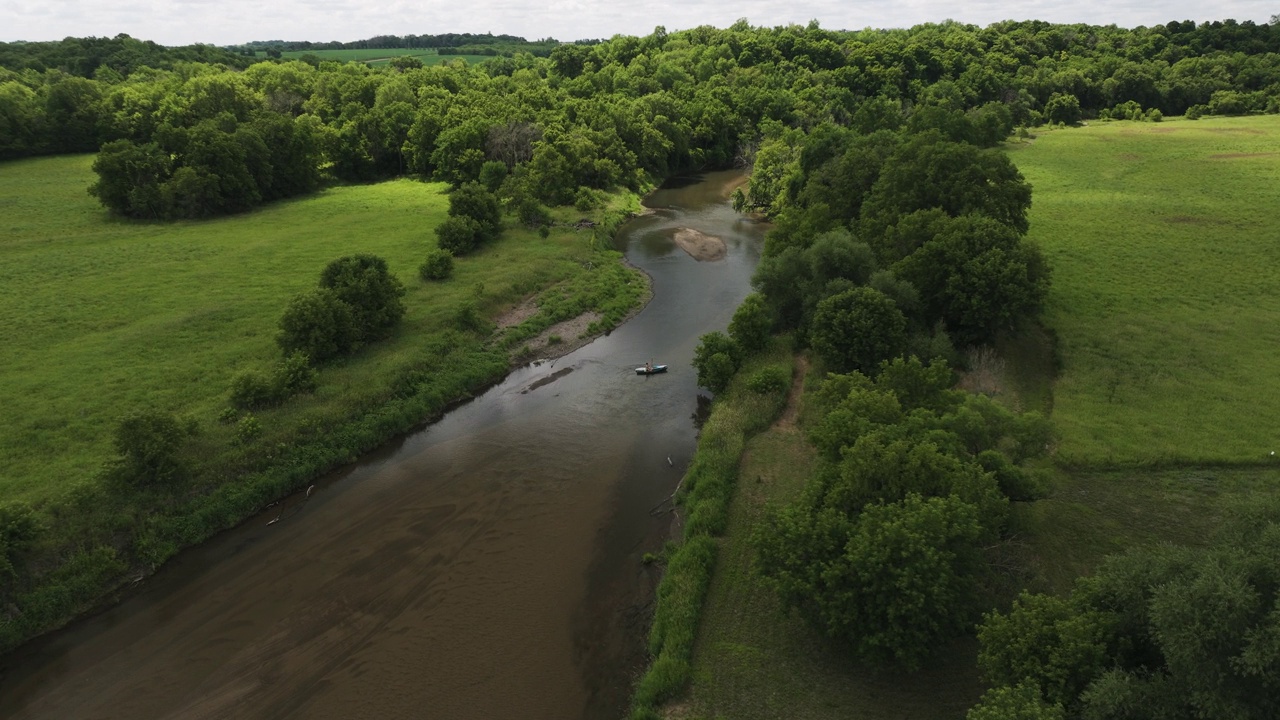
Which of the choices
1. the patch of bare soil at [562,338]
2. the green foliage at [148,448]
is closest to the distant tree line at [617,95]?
the patch of bare soil at [562,338]

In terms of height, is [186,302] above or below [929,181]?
below

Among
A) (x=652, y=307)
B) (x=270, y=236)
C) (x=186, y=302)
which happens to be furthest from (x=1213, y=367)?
(x=270, y=236)

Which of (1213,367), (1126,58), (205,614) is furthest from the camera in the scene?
(1126,58)

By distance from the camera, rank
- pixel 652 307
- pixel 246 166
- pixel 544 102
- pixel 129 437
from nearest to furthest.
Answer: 1. pixel 129 437
2. pixel 652 307
3. pixel 246 166
4. pixel 544 102

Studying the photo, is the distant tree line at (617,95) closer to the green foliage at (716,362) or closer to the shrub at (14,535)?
the green foliage at (716,362)

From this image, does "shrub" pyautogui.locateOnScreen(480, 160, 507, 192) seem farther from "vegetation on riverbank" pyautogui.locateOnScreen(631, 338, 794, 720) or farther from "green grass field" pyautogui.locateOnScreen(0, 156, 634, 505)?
"vegetation on riverbank" pyautogui.locateOnScreen(631, 338, 794, 720)

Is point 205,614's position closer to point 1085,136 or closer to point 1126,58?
point 1085,136

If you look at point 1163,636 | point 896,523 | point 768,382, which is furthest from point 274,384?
point 1163,636
